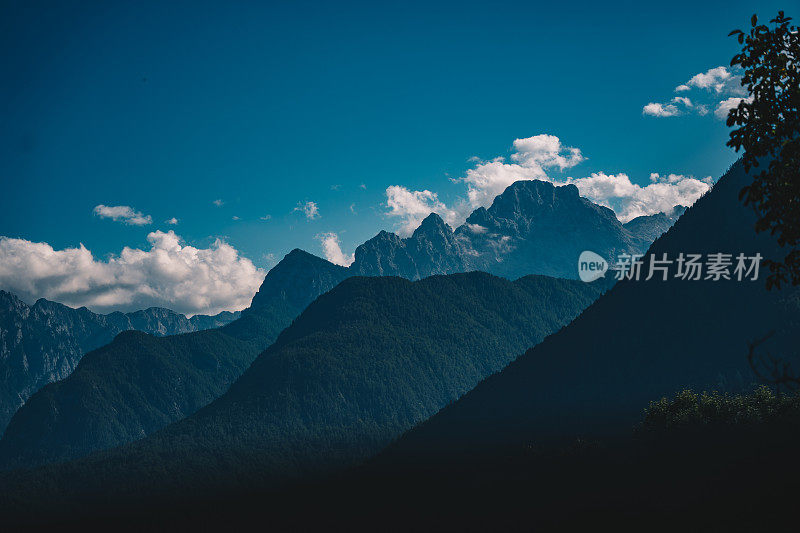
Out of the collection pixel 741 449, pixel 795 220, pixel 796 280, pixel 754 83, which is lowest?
pixel 741 449

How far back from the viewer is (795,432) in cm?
15550

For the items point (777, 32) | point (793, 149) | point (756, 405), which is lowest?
point (756, 405)

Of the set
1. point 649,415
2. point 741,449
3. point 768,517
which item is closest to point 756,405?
point 741,449

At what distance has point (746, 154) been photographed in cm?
2191

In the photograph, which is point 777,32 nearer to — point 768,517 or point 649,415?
point 768,517

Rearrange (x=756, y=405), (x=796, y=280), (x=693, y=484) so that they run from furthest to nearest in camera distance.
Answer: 1. (x=693, y=484)
2. (x=756, y=405)
3. (x=796, y=280)

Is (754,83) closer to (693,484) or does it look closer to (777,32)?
(777,32)

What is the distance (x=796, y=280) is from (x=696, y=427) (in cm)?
18235

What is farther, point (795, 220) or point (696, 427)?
point (696, 427)

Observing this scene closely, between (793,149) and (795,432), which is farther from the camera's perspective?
(795,432)

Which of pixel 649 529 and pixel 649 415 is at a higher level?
pixel 649 415

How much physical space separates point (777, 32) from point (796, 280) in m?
9.00

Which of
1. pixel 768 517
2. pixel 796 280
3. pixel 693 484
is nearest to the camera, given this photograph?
pixel 796 280

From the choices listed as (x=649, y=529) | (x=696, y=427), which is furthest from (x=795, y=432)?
(x=649, y=529)
